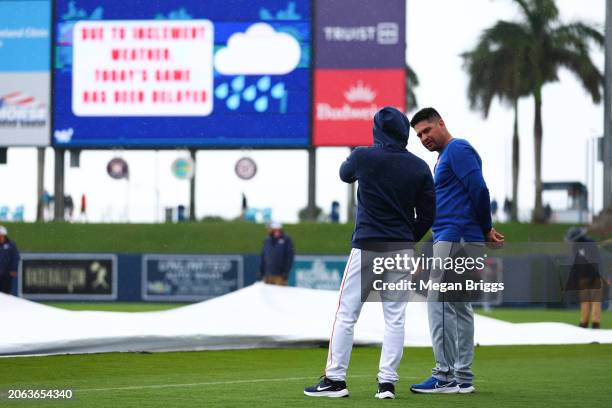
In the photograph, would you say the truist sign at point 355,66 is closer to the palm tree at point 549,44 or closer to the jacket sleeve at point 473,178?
the palm tree at point 549,44

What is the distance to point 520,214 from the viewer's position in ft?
145

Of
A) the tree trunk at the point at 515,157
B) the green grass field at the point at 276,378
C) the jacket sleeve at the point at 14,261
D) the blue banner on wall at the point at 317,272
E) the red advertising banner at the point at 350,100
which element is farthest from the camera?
the tree trunk at the point at 515,157

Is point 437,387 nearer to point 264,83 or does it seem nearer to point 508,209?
point 264,83

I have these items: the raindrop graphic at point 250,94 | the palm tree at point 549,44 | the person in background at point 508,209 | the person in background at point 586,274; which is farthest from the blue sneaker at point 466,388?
the palm tree at point 549,44

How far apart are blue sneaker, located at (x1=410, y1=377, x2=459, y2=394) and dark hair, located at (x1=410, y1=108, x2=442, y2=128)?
1.76 meters

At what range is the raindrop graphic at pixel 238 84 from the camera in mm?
33781

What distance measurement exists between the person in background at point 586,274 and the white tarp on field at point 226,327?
2230 millimetres

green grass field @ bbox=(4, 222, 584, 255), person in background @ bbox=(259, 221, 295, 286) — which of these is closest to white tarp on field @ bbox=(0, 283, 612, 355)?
person in background @ bbox=(259, 221, 295, 286)

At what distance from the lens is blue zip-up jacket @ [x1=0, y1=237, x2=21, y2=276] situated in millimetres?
21891

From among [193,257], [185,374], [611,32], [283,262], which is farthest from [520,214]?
[185,374]

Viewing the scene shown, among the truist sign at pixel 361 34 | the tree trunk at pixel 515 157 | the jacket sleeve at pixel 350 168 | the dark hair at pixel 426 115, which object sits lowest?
the jacket sleeve at pixel 350 168

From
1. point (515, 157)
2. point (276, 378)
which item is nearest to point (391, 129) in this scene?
point (276, 378)

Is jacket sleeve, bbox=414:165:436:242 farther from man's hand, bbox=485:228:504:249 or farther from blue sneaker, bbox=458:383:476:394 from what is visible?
blue sneaker, bbox=458:383:476:394

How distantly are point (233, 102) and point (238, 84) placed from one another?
505mm
